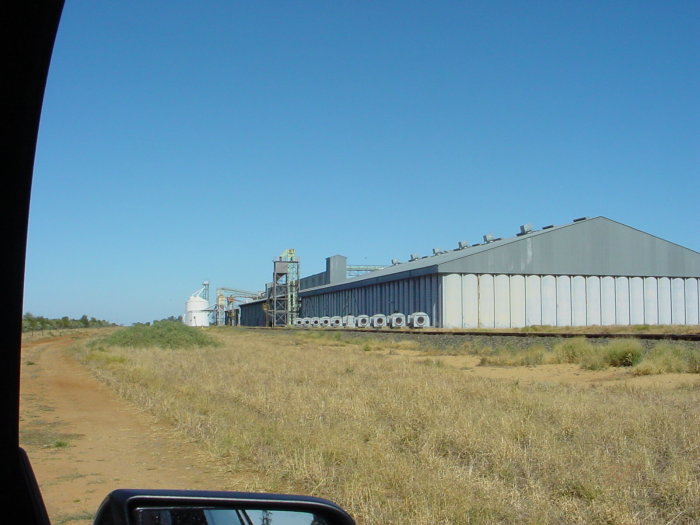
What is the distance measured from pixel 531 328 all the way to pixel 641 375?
95.1 ft

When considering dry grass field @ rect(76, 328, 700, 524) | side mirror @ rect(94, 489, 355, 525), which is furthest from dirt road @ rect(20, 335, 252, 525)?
side mirror @ rect(94, 489, 355, 525)

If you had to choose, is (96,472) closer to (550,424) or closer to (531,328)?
(550,424)

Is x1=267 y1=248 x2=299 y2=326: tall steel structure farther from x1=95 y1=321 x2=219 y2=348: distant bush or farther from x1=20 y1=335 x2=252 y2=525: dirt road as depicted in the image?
x1=20 y1=335 x2=252 y2=525: dirt road

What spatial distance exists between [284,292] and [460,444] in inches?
3237

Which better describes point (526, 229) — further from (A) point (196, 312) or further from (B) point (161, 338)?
(A) point (196, 312)

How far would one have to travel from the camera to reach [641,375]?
16469mm

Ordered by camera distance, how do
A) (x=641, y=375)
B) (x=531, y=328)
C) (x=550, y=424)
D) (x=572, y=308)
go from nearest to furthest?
1. (x=550, y=424)
2. (x=641, y=375)
3. (x=531, y=328)
4. (x=572, y=308)

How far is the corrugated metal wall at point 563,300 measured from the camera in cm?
4806

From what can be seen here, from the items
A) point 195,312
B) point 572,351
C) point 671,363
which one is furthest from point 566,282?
point 195,312

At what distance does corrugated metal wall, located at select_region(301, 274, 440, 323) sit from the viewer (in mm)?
49875

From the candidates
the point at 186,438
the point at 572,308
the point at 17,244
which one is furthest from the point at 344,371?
the point at 572,308

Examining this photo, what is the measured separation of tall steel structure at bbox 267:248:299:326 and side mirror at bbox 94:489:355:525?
3357 inches

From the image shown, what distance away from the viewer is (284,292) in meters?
89.4

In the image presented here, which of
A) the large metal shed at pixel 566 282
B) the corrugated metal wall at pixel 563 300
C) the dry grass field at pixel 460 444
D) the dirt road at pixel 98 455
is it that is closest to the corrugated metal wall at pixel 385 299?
the large metal shed at pixel 566 282
